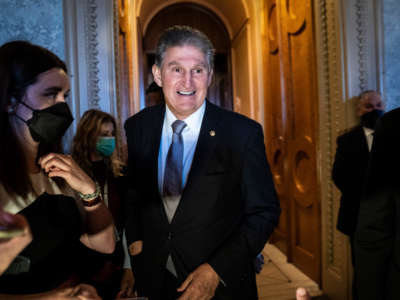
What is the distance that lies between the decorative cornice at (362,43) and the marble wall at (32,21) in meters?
2.40

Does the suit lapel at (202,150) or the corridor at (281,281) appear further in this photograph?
the corridor at (281,281)

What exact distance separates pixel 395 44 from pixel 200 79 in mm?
2279

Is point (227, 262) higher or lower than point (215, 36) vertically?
lower

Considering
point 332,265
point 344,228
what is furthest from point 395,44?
point 332,265

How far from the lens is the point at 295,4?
3.60 metres

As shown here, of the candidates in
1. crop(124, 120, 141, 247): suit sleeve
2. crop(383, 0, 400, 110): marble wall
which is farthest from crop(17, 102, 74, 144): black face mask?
crop(383, 0, 400, 110): marble wall

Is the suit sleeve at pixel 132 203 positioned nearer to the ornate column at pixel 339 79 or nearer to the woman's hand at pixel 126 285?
the woman's hand at pixel 126 285

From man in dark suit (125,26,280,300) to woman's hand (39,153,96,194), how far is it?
28 centimetres

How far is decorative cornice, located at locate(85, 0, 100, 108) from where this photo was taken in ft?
7.14

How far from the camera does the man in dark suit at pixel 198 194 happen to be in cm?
123

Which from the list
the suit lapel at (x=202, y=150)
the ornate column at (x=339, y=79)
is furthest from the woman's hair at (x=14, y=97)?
the ornate column at (x=339, y=79)

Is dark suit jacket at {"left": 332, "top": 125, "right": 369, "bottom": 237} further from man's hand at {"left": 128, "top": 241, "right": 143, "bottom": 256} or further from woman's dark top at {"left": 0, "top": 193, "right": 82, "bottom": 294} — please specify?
woman's dark top at {"left": 0, "top": 193, "right": 82, "bottom": 294}

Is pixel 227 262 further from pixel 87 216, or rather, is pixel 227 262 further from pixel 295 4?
pixel 295 4

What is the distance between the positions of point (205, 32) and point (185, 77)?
581 centimetres
